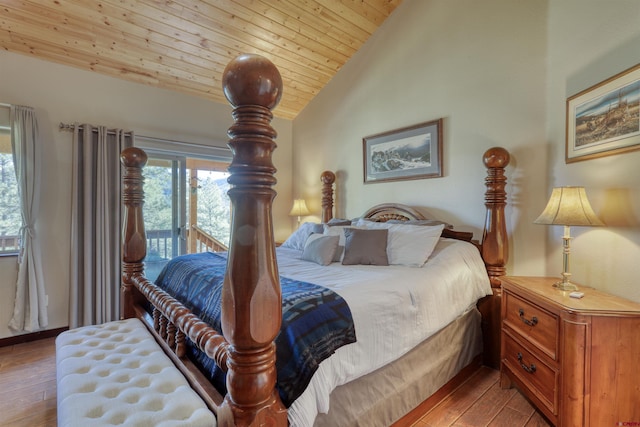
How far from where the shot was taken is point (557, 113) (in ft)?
7.16

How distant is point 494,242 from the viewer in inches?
90.8

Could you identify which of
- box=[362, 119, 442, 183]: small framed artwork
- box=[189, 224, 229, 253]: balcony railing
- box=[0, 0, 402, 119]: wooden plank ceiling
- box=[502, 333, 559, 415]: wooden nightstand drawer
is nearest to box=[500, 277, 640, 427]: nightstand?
box=[502, 333, 559, 415]: wooden nightstand drawer

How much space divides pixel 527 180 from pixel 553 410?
155cm

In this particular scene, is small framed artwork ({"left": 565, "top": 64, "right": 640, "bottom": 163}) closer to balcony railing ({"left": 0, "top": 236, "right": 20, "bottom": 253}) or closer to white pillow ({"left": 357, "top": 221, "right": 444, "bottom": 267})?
white pillow ({"left": 357, "top": 221, "right": 444, "bottom": 267})

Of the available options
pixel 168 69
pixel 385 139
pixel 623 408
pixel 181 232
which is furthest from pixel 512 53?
pixel 181 232

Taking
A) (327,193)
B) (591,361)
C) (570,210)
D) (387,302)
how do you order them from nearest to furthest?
(591,361) → (387,302) → (570,210) → (327,193)

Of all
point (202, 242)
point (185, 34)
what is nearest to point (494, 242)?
point (185, 34)

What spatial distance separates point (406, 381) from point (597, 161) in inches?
69.8

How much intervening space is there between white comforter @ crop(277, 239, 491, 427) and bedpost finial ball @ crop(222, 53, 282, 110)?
0.98 metres

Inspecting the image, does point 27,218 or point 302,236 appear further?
point 302,236

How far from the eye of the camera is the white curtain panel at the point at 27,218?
8.71 feet

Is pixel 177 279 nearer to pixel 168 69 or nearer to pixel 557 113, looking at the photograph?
pixel 168 69

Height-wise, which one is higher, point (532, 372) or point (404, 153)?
point (404, 153)

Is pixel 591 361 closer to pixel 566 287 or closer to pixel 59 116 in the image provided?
pixel 566 287
